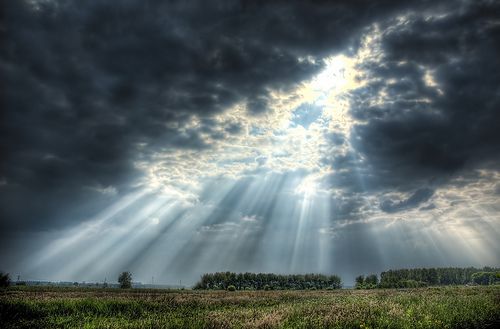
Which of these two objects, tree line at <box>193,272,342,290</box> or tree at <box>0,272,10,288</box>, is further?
tree line at <box>193,272,342,290</box>

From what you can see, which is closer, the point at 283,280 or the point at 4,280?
the point at 4,280

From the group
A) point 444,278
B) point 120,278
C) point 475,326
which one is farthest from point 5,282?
point 444,278

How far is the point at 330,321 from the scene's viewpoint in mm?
12203

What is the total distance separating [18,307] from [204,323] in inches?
494

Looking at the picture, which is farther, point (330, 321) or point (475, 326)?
point (475, 326)

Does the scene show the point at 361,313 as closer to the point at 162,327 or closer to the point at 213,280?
the point at 162,327

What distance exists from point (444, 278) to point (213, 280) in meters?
138

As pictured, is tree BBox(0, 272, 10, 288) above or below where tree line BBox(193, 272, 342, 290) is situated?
above

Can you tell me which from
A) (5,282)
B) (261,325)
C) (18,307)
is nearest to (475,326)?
(261,325)

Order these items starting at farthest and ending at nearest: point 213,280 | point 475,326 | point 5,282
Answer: point 213,280
point 5,282
point 475,326

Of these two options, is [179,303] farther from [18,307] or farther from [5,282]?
[5,282]

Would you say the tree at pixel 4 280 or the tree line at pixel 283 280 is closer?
the tree at pixel 4 280

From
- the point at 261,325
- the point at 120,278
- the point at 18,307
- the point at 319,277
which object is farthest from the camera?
the point at 319,277

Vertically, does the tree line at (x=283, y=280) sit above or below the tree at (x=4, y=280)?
below
